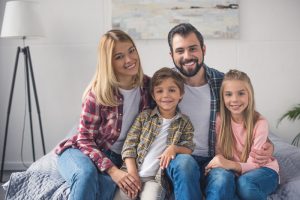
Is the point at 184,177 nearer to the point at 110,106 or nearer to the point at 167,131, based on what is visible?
the point at 167,131

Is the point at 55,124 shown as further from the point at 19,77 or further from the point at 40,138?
the point at 19,77

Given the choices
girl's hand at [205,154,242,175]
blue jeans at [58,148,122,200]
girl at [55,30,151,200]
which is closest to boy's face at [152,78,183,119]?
girl at [55,30,151,200]

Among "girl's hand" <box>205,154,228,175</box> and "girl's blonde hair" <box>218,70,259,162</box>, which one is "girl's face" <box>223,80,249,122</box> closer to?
"girl's blonde hair" <box>218,70,259,162</box>

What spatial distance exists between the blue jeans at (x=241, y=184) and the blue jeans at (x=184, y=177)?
0.23 feet

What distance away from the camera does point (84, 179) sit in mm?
1503

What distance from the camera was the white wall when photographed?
331cm

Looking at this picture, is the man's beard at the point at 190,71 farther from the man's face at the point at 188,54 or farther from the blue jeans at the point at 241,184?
the blue jeans at the point at 241,184

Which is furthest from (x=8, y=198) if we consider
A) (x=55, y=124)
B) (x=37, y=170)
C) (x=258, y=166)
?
(x=55, y=124)

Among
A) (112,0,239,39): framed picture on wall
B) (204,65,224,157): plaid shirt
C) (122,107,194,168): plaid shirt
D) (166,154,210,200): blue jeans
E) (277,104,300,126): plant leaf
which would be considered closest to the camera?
(166,154,210,200): blue jeans

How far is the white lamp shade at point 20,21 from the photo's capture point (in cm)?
290

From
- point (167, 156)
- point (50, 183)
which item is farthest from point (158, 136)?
point (50, 183)

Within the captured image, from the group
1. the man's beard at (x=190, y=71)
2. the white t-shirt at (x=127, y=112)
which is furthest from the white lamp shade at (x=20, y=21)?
the man's beard at (x=190, y=71)

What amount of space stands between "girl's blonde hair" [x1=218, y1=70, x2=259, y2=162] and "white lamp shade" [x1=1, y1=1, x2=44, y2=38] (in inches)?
69.7

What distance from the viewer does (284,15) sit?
10.8ft
